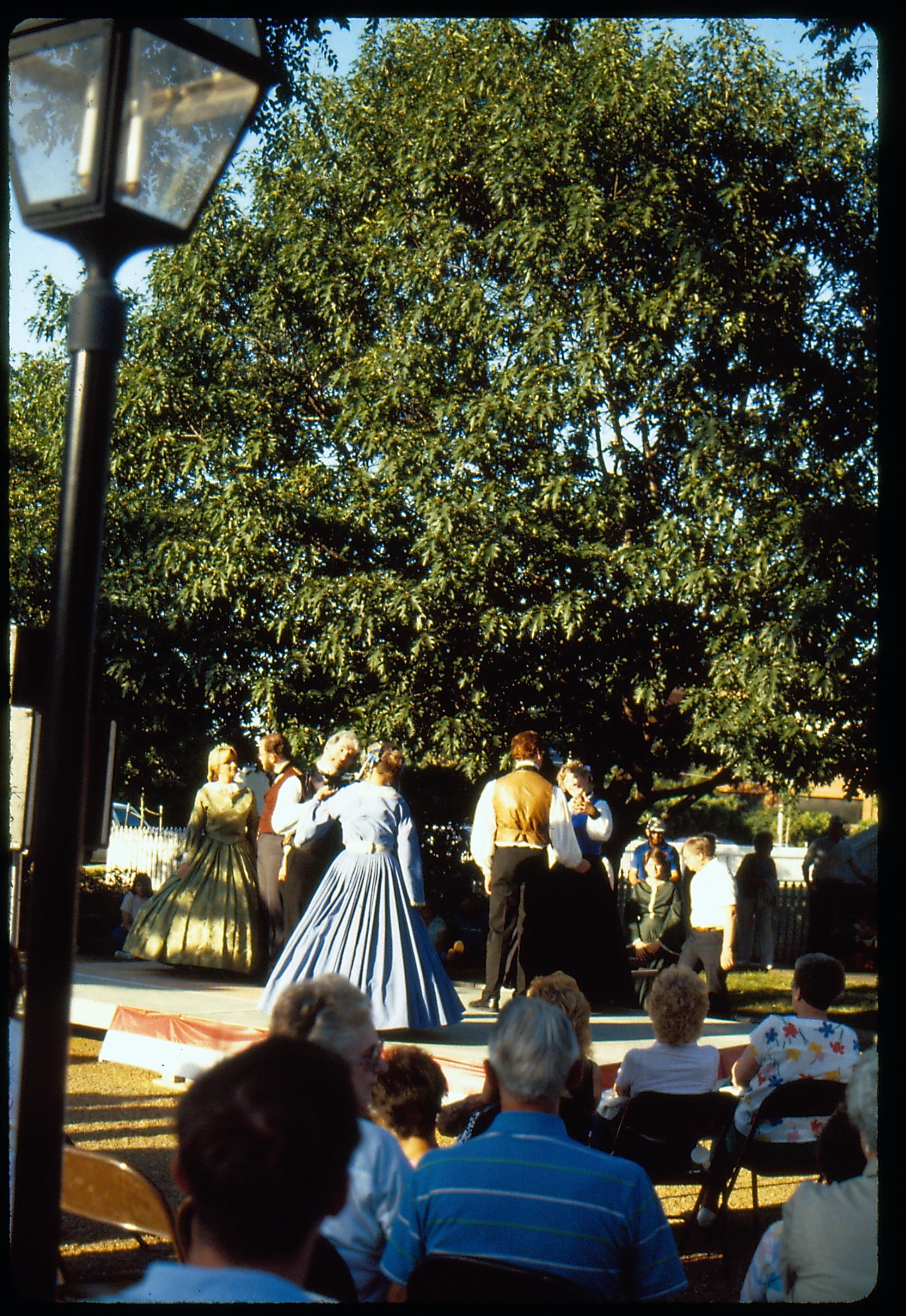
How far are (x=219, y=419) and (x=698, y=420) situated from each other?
593 centimetres

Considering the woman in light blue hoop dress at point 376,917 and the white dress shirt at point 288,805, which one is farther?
the white dress shirt at point 288,805

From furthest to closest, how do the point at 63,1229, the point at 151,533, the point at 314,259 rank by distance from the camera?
the point at 151,533 < the point at 314,259 < the point at 63,1229

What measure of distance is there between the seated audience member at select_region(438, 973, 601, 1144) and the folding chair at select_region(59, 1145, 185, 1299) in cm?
86

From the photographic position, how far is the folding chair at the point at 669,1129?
491cm

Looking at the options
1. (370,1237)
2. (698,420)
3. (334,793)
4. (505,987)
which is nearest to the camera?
(370,1237)

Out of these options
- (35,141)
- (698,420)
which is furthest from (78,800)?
(698,420)

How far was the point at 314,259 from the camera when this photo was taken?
46.9 ft

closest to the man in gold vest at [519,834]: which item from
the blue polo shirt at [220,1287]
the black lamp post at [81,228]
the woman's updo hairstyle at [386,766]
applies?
the woman's updo hairstyle at [386,766]

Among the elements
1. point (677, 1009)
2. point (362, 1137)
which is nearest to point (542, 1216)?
point (362, 1137)

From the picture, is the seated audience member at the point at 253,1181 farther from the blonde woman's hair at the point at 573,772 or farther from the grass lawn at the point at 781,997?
the grass lawn at the point at 781,997

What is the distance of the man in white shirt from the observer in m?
9.56

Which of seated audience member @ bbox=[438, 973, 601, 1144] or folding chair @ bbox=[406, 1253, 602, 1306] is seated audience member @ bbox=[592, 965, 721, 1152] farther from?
folding chair @ bbox=[406, 1253, 602, 1306]

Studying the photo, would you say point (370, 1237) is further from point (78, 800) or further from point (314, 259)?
point (314, 259)

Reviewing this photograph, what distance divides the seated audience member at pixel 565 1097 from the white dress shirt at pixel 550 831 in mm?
3093
